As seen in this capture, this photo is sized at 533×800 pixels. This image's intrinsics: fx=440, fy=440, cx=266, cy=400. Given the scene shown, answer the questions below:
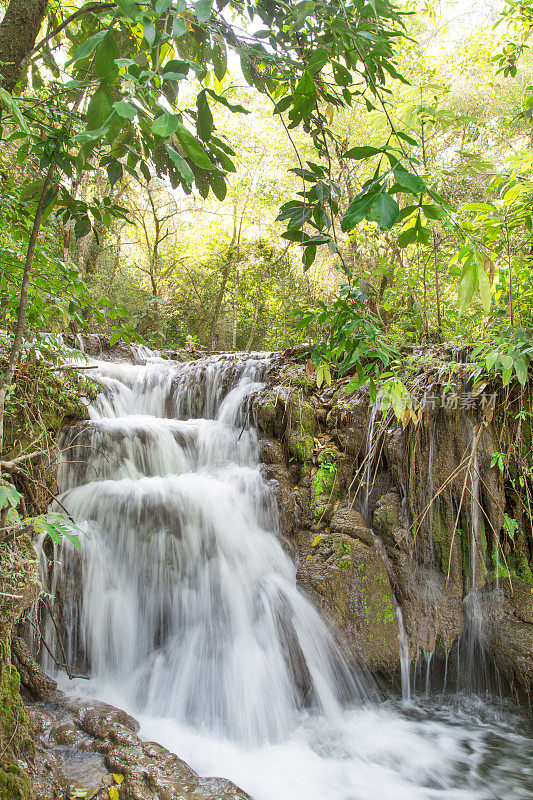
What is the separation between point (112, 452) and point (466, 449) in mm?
3272

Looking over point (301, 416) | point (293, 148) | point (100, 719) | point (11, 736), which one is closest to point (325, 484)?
point (301, 416)

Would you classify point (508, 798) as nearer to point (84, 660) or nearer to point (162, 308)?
point (84, 660)

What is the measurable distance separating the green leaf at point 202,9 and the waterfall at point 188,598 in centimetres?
299

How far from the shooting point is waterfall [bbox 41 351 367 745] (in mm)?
3045

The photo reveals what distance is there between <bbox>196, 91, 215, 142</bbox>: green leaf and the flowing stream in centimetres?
262

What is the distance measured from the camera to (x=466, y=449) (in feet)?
12.1

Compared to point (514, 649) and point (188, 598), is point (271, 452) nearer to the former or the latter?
point (188, 598)

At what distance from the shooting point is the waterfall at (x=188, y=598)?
304 centimetres

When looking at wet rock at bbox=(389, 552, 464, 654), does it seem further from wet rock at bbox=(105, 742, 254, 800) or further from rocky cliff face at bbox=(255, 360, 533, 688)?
wet rock at bbox=(105, 742, 254, 800)

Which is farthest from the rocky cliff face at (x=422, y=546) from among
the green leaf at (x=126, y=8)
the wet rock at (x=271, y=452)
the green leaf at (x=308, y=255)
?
the green leaf at (x=126, y=8)

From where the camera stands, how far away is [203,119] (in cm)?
99

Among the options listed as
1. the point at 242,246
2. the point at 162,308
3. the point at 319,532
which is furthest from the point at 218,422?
the point at 242,246

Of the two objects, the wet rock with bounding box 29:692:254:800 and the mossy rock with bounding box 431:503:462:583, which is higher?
the mossy rock with bounding box 431:503:462:583

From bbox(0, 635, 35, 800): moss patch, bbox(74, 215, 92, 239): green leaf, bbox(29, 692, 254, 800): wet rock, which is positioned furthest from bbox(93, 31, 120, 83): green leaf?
bbox(29, 692, 254, 800): wet rock
